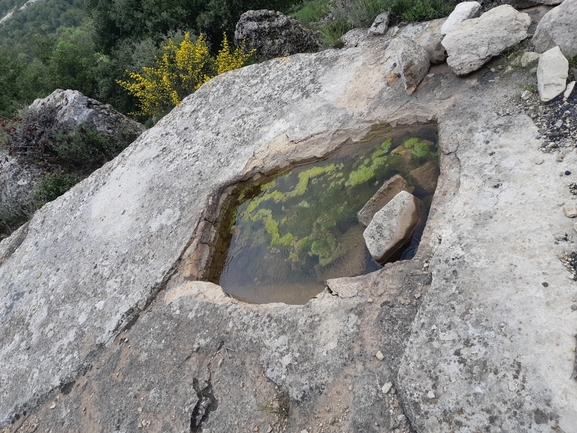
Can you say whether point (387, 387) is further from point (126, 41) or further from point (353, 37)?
point (126, 41)

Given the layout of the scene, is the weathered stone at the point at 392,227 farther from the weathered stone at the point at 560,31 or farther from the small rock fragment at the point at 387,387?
the weathered stone at the point at 560,31

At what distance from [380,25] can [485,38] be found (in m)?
2.26

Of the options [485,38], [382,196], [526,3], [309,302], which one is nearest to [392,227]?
[382,196]

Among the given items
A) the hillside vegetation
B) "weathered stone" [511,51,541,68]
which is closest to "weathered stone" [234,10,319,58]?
the hillside vegetation

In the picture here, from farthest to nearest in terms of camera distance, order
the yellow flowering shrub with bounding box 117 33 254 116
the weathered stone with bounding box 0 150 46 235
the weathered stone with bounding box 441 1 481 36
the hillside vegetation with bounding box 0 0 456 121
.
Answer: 1. the hillside vegetation with bounding box 0 0 456 121
2. the yellow flowering shrub with bounding box 117 33 254 116
3. the weathered stone with bounding box 0 150 46 235
4. the weathered stone with bounding box 441 1 481 36

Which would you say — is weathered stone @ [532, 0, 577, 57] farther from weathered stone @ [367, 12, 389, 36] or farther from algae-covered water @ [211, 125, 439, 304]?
weathered stone @ [367, 12, 389, 36]

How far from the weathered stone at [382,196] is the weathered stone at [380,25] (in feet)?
10.4

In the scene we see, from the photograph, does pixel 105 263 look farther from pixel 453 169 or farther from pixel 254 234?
pixel 453 169

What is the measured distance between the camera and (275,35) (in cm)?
936

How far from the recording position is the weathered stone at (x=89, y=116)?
920 centimetres

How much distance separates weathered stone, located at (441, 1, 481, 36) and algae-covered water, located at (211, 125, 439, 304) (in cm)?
158

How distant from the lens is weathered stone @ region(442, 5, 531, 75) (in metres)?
4.82

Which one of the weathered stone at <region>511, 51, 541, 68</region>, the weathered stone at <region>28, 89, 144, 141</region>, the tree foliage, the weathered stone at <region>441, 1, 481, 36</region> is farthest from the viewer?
the tree foliage

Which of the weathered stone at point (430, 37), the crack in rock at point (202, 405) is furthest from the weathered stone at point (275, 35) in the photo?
the crack in rock at point (202, 405)
